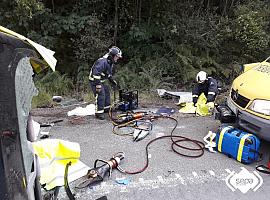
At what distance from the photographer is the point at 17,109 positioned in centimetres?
174

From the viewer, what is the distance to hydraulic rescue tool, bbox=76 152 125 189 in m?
3.71

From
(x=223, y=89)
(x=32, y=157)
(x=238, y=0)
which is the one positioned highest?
(x=238, y=0)

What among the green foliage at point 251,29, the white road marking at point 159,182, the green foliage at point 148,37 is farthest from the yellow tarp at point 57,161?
the green foliage at point 251,29

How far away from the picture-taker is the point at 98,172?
381 centimetres

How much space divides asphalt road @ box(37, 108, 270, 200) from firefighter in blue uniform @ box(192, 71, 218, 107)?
2.16 ft

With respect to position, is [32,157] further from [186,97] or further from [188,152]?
[186,97]

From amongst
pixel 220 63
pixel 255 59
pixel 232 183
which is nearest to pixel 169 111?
pixel 232 183

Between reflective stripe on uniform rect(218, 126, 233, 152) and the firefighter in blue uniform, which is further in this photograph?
the firefighter in blue uniform

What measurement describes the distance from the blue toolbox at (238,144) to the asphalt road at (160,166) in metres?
0.10

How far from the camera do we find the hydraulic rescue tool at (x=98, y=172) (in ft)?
12.2

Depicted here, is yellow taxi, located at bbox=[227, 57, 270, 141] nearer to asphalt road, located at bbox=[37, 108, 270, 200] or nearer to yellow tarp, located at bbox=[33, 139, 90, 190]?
asphalt road, located at bbox=[37, 108, 270, 200]

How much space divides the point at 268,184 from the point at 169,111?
303cm

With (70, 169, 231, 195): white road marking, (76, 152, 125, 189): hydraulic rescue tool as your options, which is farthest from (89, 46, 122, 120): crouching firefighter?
(70, 169, 231, 195): white road marking

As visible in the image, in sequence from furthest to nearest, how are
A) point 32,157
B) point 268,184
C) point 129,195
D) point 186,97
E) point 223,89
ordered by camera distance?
point 223,89 < point 186,97 < point 268,184 < point 129,195 < point 32,157
